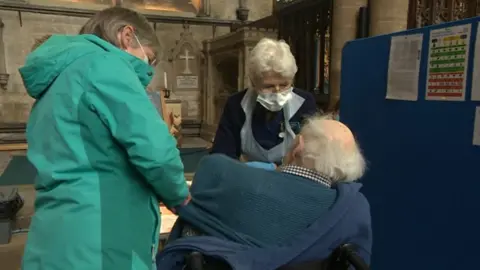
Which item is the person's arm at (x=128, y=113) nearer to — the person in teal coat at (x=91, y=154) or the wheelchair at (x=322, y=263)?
the person in teal coat at (x=91, y=154)

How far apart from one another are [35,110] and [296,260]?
952 millimetres

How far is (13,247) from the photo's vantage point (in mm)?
3385

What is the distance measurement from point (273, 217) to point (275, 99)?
3.49 ft

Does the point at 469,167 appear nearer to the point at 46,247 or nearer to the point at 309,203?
the point at 309,203

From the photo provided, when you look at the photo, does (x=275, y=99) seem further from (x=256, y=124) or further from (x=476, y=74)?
(x=476, y=74)

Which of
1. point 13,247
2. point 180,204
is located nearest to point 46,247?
point 180,204

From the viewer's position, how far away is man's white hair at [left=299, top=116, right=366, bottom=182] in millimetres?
1502

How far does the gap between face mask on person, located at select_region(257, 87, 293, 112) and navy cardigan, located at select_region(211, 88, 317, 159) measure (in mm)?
44

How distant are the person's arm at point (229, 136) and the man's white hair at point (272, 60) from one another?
259 mm

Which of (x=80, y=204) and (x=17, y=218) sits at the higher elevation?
(x=80, y=204)

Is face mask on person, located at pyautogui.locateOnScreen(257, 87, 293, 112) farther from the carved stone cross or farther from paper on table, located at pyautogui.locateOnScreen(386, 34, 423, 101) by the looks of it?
the carved stone cross

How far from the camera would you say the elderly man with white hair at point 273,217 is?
132cm

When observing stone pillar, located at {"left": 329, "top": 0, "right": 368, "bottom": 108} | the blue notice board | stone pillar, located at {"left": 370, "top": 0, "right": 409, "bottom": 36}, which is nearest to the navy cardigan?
the blue notice board

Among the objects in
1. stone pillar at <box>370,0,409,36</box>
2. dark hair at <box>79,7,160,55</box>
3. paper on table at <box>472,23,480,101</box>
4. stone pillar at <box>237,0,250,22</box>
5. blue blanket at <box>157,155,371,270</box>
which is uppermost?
stone pillar at <box>237,0,250,22</box>
